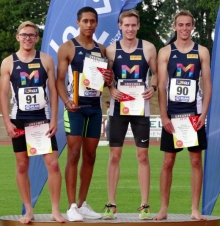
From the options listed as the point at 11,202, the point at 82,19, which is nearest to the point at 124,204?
the point at 11,202

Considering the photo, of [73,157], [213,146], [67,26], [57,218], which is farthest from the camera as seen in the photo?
[67,26]

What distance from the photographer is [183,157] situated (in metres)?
23.1

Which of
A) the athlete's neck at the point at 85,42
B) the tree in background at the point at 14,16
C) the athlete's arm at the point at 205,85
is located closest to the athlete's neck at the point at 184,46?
the athlete's arm at the point at 205,85

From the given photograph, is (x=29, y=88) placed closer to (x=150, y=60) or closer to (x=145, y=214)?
(x=150, y=60)

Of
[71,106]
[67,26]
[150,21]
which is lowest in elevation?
[150,21]

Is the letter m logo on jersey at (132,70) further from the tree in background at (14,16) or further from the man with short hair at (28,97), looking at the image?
the tree in background at (14,16)

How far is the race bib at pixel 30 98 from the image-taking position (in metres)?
8.76

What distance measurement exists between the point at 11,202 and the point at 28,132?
4.13 m

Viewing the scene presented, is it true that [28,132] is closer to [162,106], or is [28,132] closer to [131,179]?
[162,106]

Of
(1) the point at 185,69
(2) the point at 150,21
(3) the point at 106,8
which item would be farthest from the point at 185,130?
(2) the point at 150,21

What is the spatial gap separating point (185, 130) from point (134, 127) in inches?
21.8

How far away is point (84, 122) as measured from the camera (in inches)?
359

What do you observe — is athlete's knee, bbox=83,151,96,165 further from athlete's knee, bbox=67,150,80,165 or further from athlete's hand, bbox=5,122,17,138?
athlete's hand, bbox=5,122,17,138

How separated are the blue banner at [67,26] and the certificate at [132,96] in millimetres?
1632
